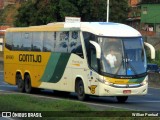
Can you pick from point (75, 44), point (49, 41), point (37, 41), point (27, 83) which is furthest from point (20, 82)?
point (75, 44)

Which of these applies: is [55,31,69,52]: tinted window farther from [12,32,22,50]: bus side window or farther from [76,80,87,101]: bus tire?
[12,32,22,50]: bus side window

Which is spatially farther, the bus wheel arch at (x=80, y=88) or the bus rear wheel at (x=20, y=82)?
the bus rear wheel at (x=20, y=82)

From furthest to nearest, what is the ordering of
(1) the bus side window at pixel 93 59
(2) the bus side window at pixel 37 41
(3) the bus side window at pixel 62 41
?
1. (2) the bus side window at pixel 37 41
2. (3) the bus side window at pixel 62 41
3. (1) the bus side window at pixel 93 59

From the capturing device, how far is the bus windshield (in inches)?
918

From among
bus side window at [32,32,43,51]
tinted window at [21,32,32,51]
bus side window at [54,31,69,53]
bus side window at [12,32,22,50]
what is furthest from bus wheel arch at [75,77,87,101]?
bus side window at [12,32,22,50]

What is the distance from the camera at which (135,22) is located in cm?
9338

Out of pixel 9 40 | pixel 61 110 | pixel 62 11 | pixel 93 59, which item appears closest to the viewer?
pixel 61 110

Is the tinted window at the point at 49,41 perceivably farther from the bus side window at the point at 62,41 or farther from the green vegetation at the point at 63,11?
the green vegetation at the point at 63,11

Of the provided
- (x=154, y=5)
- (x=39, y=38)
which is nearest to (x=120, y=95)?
(x=39, y=38)

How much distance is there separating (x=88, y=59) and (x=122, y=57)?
4.73 feet

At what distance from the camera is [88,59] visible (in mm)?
23969

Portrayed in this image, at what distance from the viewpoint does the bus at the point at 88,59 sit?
2330 cm

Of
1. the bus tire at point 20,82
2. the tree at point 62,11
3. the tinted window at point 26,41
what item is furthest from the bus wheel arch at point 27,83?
the tree at point 62,11

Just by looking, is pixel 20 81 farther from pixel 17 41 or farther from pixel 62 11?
pixel 62 11
